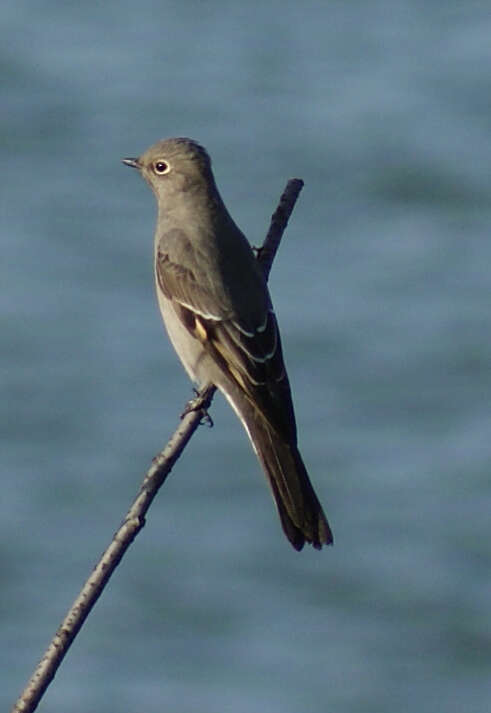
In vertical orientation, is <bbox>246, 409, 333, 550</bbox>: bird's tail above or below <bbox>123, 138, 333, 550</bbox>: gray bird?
below

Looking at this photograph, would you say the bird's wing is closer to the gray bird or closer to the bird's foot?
the gray bird

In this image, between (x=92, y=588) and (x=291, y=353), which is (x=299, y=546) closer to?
(x=92, y=588)

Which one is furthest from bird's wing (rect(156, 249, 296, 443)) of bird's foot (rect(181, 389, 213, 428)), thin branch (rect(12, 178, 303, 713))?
thin branch (rect(12, 178, 303, 713))

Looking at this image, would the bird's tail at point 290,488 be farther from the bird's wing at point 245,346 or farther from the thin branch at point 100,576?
the thin branch at point 100,576

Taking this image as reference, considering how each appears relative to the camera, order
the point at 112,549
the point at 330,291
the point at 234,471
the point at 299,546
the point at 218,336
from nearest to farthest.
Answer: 1. the point at 112,549
2. the point at 299,546
3. the point at 218,336
4. the point at 234,471
5. the point at 330,291

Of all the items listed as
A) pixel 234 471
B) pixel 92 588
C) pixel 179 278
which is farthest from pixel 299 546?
pixel 234 471

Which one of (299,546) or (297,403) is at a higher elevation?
(297,403)

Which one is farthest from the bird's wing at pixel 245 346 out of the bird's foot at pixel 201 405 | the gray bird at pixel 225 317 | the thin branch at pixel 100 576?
the thin branch at pixel 100 576
